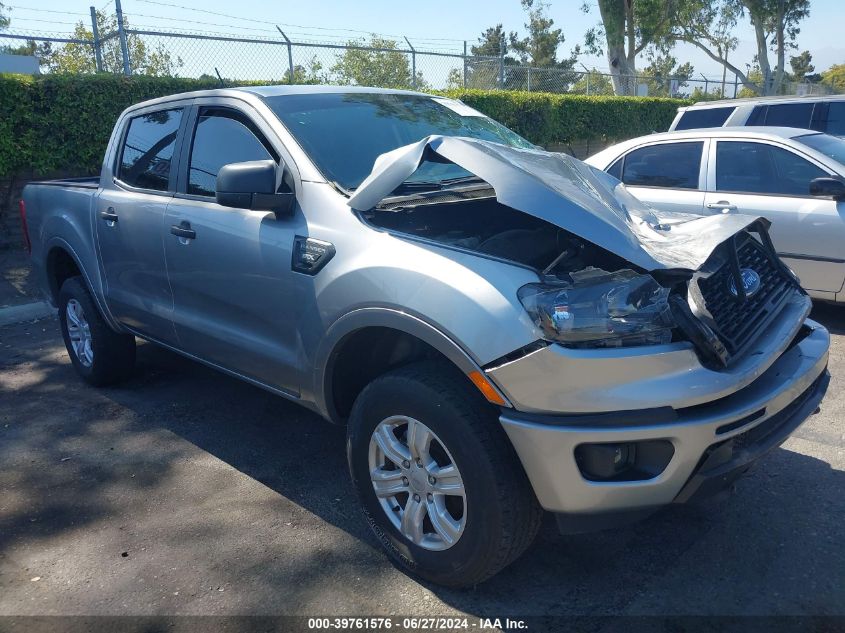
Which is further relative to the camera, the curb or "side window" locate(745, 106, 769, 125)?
"side window" locate(745, 106, 769, 125)

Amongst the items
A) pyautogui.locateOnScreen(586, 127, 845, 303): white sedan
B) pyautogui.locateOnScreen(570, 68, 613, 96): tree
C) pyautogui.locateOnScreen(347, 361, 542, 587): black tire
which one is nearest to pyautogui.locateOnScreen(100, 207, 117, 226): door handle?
pyautogui.locateOnScreen(347, 361, 542, 587): black tire

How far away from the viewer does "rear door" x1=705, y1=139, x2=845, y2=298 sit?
5.88 m

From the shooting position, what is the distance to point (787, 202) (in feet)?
20.1

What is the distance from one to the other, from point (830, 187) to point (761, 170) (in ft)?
2.13

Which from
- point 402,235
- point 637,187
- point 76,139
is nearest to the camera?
point 402,235

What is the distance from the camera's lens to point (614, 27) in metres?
26.0

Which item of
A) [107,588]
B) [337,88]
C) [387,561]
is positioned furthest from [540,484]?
[337,88]

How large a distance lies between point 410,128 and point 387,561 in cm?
220

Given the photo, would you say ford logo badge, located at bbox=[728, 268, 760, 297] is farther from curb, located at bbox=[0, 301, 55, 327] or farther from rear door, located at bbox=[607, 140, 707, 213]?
curb, located at bbox=[0, 301, 55, 327]

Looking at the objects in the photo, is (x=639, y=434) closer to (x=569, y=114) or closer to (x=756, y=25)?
(x=569, y=114)

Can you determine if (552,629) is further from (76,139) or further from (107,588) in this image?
(76,139)

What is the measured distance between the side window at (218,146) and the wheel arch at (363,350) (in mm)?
1065

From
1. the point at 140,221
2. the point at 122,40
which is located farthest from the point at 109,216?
the point at 122,40

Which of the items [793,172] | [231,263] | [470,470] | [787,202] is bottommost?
[470,470]
